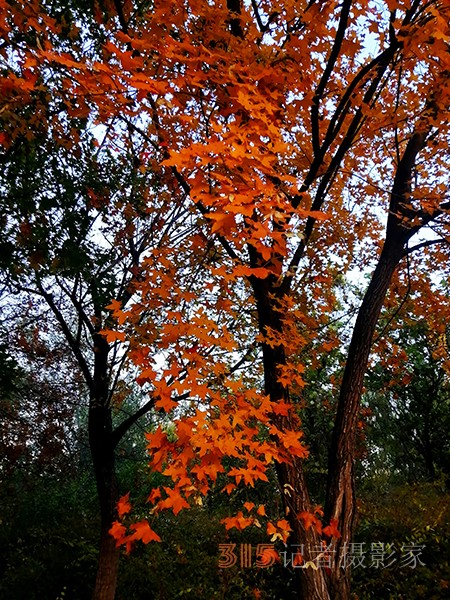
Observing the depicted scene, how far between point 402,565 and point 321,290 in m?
4.39

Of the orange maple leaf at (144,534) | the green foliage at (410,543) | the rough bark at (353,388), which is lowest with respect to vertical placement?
the green foliage at (410,543)

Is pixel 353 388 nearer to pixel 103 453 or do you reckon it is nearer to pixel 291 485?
pixel 291 485

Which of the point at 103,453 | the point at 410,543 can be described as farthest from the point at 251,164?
the point at 410,543

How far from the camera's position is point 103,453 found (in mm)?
6680

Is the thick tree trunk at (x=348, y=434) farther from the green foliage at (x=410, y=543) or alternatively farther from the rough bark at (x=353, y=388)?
the green foliage at (x=410, y=543)

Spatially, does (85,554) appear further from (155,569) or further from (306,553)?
(306,553)

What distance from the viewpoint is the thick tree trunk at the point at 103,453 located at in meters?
6.25

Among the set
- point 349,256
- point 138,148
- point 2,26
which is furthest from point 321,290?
point 2,26

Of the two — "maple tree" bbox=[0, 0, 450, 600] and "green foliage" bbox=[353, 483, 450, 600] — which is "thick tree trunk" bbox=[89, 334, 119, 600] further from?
"green foliage" bbox=[353, 483, 450, 600]

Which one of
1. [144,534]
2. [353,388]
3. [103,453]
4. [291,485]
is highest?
[353,388]

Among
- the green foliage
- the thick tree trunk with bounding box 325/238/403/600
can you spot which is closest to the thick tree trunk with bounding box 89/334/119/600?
the green foliage

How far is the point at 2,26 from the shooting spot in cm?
292

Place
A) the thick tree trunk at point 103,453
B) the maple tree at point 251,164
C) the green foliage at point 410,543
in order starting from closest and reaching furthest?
the maple tree at point 251,164, the green foliage at point 410,543, the thick tree trunk at point 103,453

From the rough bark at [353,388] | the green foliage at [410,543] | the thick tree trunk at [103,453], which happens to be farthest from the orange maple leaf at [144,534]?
the green foliage at [410,543]
